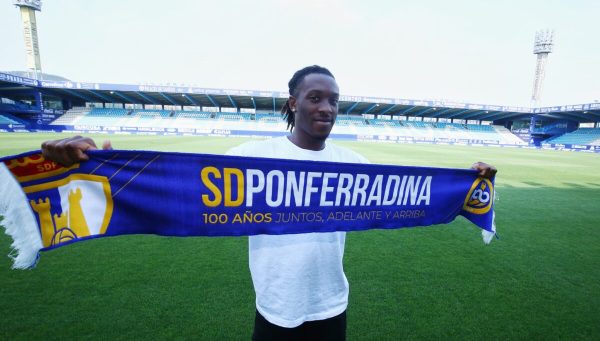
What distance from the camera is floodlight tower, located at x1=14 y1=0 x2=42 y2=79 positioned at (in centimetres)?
4259

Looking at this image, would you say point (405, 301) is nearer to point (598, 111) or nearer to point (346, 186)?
point (346, 186)

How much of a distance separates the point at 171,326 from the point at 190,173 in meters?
1.83

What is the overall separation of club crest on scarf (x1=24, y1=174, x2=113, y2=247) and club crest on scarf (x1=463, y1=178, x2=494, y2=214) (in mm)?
2534

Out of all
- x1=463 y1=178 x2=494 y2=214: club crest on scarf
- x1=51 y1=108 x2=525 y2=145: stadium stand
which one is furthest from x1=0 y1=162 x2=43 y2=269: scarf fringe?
x1=51 y1=108 x2=525 y2=145: stadium stand

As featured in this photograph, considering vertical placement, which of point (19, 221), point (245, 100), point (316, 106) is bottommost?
point (19, 221)

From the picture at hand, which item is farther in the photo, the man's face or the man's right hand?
the man's face

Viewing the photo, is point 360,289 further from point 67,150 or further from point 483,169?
point 67,150

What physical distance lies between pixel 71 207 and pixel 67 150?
31 cm

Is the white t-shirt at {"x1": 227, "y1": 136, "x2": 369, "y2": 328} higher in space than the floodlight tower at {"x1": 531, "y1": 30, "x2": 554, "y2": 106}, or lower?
lower

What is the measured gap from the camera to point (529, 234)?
519 centimetres

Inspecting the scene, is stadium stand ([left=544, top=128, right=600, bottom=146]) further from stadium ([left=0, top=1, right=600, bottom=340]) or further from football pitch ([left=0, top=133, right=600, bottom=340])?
football pitch ([left=0, top=133, right=600, bottom=340])

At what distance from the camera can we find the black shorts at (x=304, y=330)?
4.63 ft

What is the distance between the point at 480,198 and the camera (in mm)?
2309

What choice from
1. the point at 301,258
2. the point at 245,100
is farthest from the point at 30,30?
the point at 301,258
